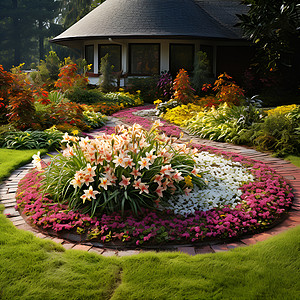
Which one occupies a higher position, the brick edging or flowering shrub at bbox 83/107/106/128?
flowering shrub at bbox 83/107/106/128

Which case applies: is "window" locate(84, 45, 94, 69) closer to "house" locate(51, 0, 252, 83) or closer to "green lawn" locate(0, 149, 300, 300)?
"house" locate(51, 0, 252, 83)

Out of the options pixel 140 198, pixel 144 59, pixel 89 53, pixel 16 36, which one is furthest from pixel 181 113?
pixel 16 36

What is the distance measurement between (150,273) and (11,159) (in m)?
3.92

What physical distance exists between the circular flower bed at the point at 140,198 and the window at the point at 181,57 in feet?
41.4

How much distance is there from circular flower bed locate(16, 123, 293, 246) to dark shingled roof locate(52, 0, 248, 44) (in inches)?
465

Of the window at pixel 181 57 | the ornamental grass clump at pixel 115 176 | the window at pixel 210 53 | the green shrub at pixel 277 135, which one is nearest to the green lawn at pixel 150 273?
the ornamental grass clump at pixel 115 176

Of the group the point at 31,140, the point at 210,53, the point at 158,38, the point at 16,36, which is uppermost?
the point at 16,36

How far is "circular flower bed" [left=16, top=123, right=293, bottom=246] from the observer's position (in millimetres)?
3330

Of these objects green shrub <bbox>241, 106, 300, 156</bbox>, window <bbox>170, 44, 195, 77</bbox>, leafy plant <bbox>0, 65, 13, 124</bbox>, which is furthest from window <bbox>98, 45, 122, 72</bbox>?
green shrub <bbox>241, 106, 300, 156</bbox>

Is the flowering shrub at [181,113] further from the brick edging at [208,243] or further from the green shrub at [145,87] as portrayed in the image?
the green shrub at [145,87]

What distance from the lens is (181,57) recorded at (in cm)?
1650

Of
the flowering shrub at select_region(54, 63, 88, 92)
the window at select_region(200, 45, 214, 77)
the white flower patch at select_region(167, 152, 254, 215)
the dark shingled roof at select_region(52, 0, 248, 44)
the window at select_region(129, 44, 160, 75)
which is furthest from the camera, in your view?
the window at select_region(200, 45, 214, 77)

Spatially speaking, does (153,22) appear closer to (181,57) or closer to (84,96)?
(181,57)

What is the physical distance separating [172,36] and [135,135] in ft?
39.0
